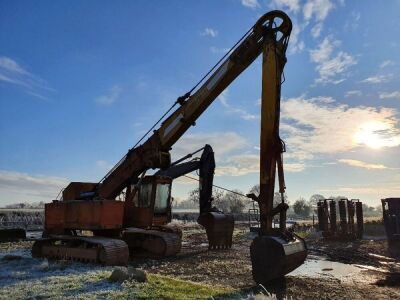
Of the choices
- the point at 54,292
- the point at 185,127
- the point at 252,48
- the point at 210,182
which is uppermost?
the point at 252,48

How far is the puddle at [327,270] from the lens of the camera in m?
12.1

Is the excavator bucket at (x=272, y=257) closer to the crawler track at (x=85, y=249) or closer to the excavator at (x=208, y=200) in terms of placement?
the crawler track at (x=85, y=249)

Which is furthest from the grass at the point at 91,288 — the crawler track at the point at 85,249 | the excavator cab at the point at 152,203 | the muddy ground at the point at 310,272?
the excavator cab at the point at 152,203

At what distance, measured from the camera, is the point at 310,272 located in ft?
41.5

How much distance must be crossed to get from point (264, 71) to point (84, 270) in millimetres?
7511

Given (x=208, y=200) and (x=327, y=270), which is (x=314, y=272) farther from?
A: (x=208, y=200)

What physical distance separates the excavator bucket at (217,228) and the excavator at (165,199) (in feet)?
0.18

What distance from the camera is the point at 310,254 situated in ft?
56.8

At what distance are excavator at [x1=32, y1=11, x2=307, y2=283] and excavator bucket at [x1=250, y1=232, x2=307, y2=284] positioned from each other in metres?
0.02

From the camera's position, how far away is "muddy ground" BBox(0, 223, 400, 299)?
9477 mm

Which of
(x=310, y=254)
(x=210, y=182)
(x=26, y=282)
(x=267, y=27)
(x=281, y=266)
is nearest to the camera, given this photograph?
(x=281, y=266)

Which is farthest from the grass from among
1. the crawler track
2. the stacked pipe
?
the stacked pipe

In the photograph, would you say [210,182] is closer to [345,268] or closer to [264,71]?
[345,268]

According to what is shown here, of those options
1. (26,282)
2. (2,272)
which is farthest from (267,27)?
(2,272)
